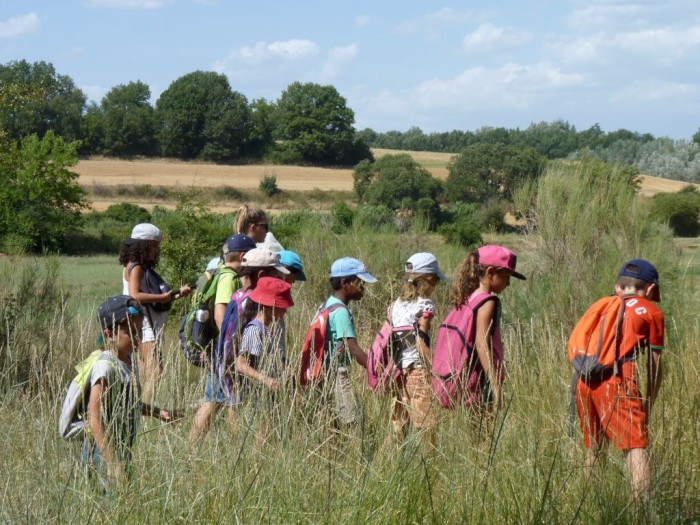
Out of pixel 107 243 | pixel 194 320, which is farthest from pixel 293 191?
pixel 194 320

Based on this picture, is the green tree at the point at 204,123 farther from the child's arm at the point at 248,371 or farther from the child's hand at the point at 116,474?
the child's hand at the point at 116,474

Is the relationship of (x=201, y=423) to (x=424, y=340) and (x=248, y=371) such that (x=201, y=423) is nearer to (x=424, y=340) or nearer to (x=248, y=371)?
(x=248, y=371)

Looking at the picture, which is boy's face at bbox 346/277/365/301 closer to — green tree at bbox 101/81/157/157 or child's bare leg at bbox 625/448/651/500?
child's bare leg at bbox 625/448/651/500

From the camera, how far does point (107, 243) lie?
44781 millimetres

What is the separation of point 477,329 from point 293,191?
58.5 m

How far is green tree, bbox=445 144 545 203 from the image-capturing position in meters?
63.6

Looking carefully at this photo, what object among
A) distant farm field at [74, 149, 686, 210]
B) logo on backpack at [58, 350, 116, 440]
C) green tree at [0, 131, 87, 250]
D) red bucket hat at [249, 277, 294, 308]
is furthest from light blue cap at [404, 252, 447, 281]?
Answer: distant farm field at [74, 149, 686, 210]

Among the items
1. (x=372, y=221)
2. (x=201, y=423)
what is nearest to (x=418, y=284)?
(x=201, y=423)

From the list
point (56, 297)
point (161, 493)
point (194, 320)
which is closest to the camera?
point (161, 493)

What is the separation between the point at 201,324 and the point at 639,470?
10.1 ft

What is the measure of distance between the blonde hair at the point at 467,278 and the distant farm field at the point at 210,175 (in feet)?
169

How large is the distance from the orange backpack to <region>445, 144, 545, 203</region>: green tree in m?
57.7

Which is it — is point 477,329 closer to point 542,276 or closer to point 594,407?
point 594,407

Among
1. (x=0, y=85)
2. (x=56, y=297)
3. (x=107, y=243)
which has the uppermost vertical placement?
(x=0, y=85)
